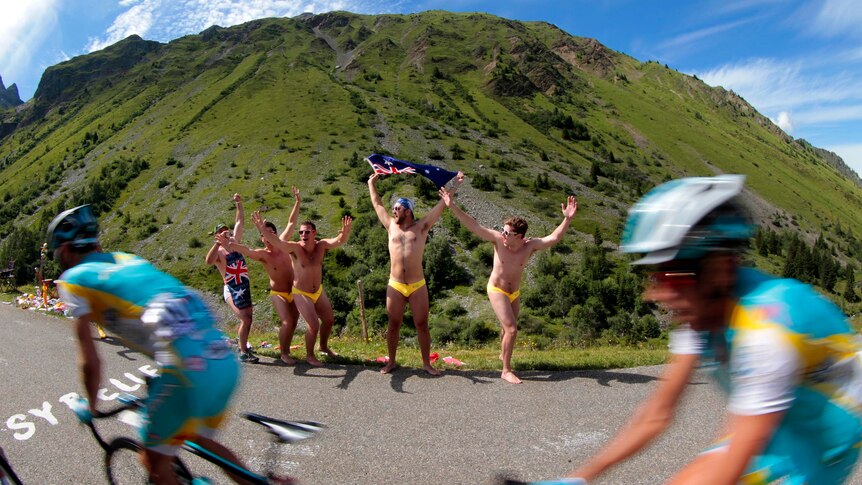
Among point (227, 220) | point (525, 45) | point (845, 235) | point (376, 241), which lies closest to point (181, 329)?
point (376, 241)

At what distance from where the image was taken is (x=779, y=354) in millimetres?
1604

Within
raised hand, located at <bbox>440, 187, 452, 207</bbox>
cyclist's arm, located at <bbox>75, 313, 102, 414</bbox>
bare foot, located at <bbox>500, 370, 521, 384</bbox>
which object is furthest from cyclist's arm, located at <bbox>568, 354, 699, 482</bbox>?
raised hand, located at <bbox>440, 187, 452, 207</bbox>

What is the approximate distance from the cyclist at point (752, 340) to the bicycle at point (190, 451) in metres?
2.41

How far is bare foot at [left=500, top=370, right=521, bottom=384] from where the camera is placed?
21.8 ft

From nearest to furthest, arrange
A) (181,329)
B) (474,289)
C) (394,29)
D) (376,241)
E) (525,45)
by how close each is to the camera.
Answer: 1. (181,329)
2. (474,289)
3. (376,241)
4. (525,45)
5. (394,29)

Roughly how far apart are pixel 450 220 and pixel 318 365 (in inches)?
1577

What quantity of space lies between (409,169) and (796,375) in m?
7.82

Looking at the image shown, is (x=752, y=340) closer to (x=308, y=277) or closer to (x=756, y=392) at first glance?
(x=756, y=392)

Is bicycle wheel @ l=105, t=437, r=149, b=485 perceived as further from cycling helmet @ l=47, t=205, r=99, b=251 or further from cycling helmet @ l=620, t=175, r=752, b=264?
cycling helmet @ l=620, t=175, r=752, b=264

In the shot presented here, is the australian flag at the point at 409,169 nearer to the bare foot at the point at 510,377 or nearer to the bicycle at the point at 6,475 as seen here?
the bare foot at the point at 510,377

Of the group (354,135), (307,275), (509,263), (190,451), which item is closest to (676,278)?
(190,451)

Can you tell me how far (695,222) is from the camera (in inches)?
67.6

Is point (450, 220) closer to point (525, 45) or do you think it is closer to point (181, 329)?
point (181, 329)

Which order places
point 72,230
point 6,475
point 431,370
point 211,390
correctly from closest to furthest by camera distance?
point 211,390, point 72,230, point 6,475, point 431,370
